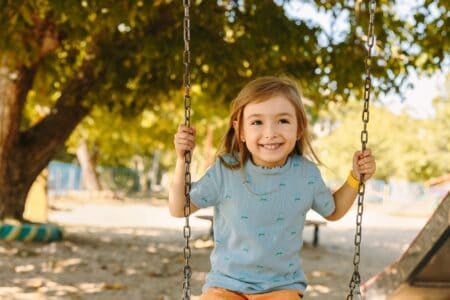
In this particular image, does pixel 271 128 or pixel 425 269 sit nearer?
pixel 271 128

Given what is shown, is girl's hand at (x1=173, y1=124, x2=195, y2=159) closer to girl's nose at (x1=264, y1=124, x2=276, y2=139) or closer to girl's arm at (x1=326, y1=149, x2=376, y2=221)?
girl's nose at (x1=264, y1=124, x2=276, y2=139)

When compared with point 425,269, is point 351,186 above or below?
above

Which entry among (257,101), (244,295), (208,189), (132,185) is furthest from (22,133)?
(132,185)

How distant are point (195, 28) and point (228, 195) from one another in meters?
5.08

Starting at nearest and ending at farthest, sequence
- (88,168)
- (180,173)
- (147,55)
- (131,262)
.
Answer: (180,173) < (147,55) < (131,262) < (88,168)

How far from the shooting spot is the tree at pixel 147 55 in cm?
746

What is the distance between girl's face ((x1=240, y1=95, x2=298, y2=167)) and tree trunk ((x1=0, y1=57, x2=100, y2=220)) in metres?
7.27

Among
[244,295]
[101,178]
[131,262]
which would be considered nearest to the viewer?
[244,295]

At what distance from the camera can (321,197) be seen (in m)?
2.81

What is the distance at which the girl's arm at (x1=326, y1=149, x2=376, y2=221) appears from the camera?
2.88 m

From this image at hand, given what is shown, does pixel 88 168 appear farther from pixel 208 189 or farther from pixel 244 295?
pixel 244 295

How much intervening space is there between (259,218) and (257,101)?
1.58 feet

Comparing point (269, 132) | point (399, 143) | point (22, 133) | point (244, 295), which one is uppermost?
point (399, 143)

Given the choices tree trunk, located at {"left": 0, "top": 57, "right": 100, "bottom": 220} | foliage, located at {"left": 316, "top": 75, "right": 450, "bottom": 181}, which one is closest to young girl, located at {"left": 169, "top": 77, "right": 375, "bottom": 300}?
tree trunk, located at {"left": 0, "top": 57, "right": 100, "bottom": 220}
